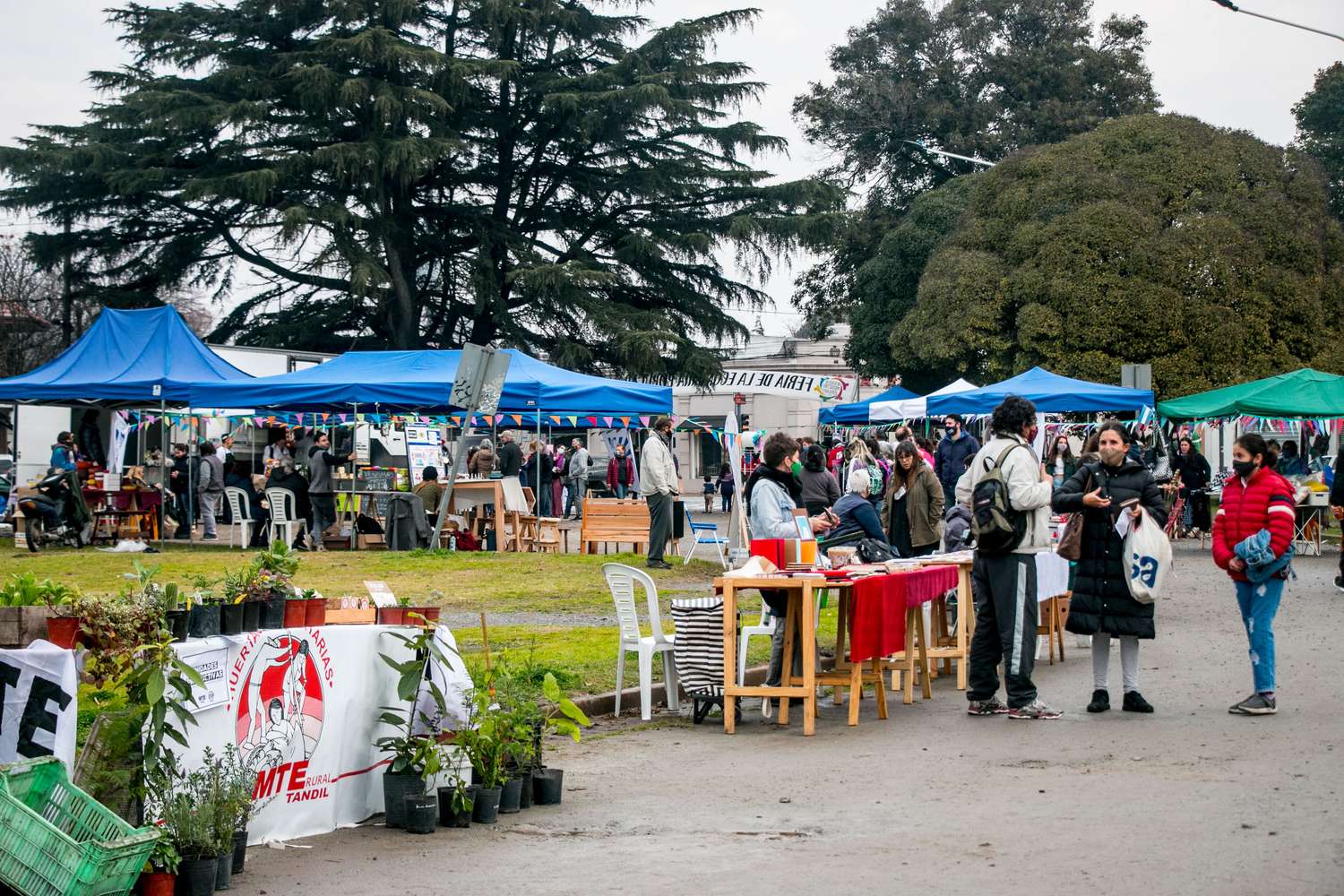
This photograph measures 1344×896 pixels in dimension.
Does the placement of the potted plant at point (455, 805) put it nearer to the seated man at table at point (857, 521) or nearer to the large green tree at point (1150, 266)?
the seated man at table at point (857, 521)

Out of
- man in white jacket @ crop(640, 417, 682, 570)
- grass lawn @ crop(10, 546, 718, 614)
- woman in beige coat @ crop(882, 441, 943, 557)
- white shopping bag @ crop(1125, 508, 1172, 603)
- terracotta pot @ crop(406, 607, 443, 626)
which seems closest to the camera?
terracotta pot @ crop(406, 607, 443, 626)

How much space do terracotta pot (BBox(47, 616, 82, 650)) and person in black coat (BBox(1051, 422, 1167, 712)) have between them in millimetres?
6128

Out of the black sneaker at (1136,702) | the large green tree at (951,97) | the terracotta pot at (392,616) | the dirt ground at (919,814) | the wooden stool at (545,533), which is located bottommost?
the dirt ground at (919,814)

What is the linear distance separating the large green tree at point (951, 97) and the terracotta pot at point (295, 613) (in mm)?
46387

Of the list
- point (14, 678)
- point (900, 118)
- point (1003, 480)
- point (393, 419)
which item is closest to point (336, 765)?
point (14, 678)

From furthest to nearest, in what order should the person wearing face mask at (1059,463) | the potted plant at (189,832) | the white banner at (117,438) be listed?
the white banner at (117,438)
the person wearing face mask at (1059,463)
the potted plant at (189,832)

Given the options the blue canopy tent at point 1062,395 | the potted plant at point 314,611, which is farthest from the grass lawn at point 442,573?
the potted plant at point 314,611

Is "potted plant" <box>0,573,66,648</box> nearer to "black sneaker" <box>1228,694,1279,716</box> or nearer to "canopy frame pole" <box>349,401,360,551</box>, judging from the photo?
"black sneaker" <box>1228,694,1279,716</box>

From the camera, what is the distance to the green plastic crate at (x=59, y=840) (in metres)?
4.97

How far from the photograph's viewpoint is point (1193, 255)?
39.1 m

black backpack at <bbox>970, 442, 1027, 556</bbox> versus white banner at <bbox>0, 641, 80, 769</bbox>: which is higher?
black backpack at <bbox>970, 442, 1027, 556</bbox>

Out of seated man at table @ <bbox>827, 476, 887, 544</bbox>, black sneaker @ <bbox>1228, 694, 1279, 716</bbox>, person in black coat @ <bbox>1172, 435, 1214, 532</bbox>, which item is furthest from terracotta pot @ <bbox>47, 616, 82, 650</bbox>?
person in black coat @ <bbox>1172, 435, 1214, 532</bbox>

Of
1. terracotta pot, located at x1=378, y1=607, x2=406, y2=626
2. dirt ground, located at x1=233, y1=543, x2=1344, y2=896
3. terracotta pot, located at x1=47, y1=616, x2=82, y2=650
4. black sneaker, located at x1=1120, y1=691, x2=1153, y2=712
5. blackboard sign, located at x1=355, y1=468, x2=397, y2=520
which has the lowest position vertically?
dirt ground, located at x1=233, y1=543, x2=1344, y2=896

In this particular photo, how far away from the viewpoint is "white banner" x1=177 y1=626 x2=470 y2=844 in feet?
20.7
